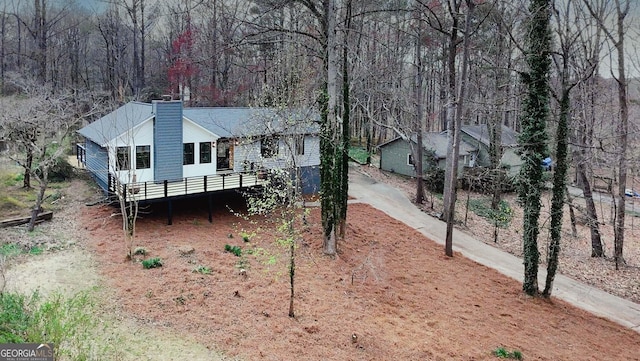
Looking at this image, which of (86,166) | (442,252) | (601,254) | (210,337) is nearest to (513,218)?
(601,254)

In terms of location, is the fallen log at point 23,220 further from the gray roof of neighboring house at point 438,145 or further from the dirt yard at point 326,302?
the gray roof of neighboring house at point 438,145

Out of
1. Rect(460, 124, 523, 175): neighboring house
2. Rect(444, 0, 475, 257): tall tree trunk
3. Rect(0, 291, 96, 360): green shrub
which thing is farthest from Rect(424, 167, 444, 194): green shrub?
Rect(0, 291, 96, 360): green shrub

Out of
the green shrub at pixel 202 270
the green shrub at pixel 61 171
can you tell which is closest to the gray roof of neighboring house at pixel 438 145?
the green shrub at pixel 202 270

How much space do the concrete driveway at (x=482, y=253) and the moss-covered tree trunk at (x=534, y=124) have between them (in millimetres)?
1606

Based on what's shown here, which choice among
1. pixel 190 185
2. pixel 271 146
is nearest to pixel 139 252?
pixel 190 185

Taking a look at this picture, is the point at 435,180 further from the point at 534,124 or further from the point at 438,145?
the point at 534,124

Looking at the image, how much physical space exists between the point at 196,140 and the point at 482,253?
476 inches

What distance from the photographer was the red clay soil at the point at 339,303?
9258 mm

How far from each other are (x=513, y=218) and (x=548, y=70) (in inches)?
476

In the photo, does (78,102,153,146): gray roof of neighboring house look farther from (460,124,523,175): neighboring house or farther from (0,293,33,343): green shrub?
(460,124,523,175): neighboring house

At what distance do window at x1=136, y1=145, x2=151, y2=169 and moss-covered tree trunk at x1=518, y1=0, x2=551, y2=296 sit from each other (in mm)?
13144

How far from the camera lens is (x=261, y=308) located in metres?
10.4

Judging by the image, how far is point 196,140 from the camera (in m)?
18.5

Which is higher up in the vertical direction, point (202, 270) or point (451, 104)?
point (451, 104)
